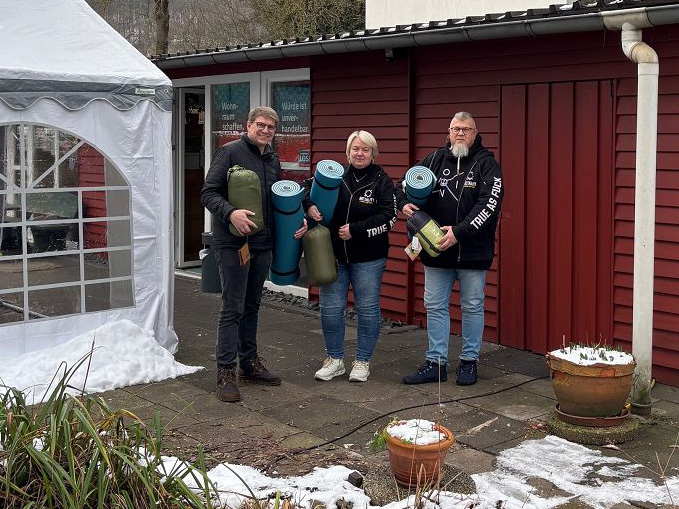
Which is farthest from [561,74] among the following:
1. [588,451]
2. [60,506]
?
[60,506]

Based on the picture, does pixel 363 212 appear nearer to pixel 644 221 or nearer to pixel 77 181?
pixel 644 221

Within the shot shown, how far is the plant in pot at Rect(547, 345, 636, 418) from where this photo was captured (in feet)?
18.1

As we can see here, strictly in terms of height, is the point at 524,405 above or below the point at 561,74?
below

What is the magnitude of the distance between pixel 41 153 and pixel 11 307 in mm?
1129

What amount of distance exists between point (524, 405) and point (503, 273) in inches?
72.8

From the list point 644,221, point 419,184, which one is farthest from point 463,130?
point 644,221

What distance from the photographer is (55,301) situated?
703 centimetres

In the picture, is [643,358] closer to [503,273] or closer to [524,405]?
[524,405]

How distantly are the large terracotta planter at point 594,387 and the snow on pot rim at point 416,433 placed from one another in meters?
1.31

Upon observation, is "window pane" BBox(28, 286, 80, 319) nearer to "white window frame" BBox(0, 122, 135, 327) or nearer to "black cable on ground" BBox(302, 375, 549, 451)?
"white window frame" BBox(0, 122, 135, 327)

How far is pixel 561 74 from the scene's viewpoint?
289 inches

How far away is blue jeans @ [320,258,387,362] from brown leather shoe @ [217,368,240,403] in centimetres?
81

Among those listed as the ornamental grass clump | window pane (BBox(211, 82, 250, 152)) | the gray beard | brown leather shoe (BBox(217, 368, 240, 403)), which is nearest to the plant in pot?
the gray beard

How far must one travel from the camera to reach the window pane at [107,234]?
7.23 metres
